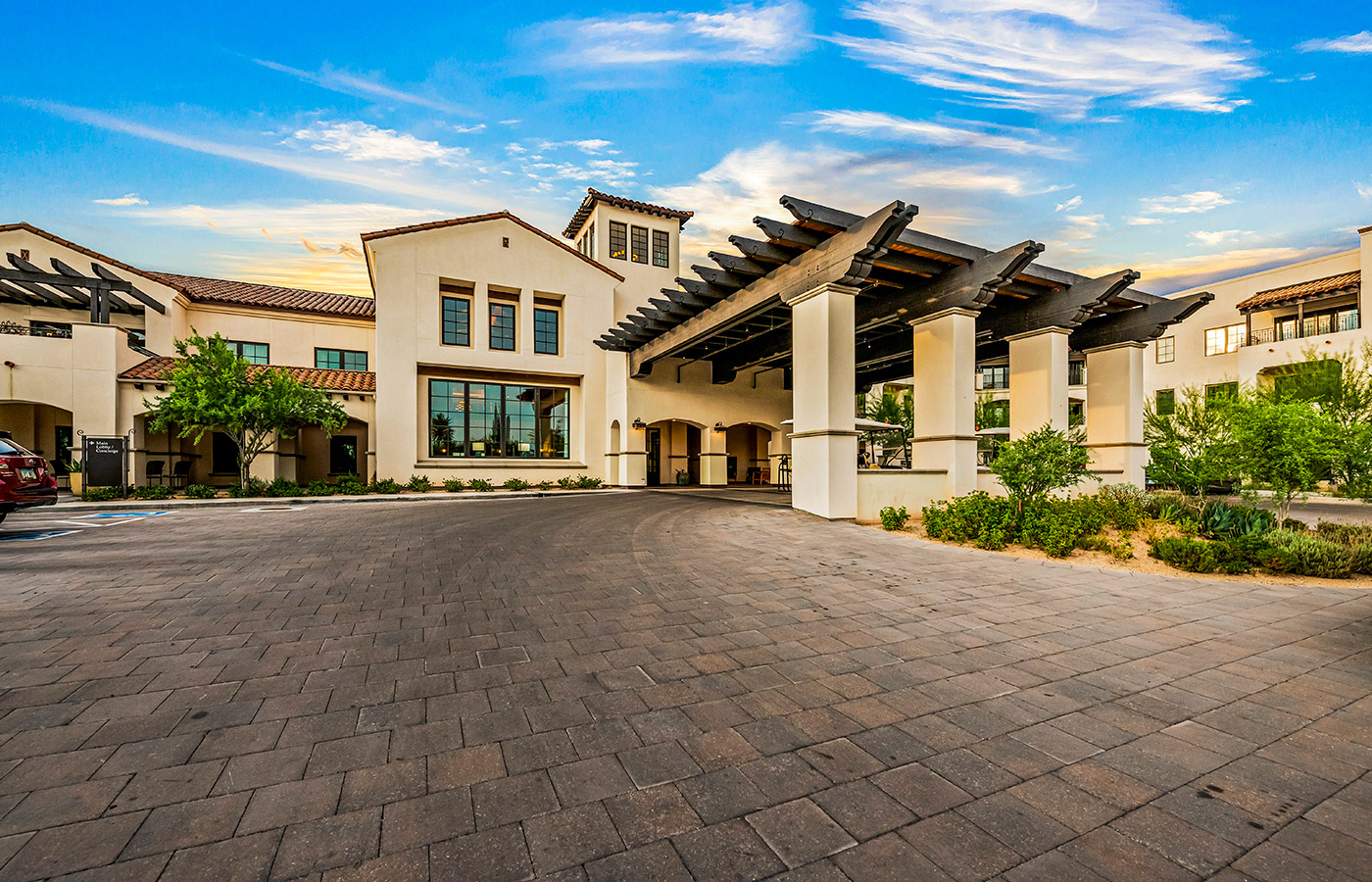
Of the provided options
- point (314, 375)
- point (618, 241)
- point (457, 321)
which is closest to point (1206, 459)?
point (618, 241)

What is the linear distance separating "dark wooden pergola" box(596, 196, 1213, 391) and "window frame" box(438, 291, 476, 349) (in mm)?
6655

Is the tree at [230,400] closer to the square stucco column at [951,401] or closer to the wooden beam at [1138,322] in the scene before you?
the square stucco column at [951,401]

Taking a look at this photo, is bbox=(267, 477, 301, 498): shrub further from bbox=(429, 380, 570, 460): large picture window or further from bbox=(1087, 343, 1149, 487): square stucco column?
bbox=(1087, 343, 1149, 487): square stucco column

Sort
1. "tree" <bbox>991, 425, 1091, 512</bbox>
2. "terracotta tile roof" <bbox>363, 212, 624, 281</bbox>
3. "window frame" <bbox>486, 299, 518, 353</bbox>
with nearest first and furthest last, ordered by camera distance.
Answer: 1. "tree" <bbox>991, 425, 1091, 512</bbox>
2. "terracotta tile roof" <bbox>363, 212, 624, 281</bbox>
3. "window frame" <bbox>486, 299, 518, 353</bbox>

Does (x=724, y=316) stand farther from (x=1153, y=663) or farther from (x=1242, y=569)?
(x=1153, y=663)

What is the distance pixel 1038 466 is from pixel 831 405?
11.4 feet

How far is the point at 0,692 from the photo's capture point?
113 inches

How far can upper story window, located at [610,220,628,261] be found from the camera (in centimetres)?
2222

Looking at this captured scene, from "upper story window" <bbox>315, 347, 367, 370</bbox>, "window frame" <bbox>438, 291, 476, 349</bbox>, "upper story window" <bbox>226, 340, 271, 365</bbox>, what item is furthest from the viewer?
"upper story window" <bbox>315, 347, 367, 370</bbox>

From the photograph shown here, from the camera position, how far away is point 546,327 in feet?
68.1

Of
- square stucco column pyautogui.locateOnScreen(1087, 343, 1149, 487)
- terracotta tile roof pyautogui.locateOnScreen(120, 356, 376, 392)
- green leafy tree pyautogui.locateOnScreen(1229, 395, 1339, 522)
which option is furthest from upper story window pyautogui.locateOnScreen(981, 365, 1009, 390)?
terracotta tile roof pyautogui.locateOnScreen(120, 356, 376, 392)

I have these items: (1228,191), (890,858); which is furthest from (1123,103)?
(890,858)

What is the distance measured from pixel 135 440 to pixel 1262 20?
28.7 meters

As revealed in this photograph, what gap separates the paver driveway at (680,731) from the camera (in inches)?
67.1
